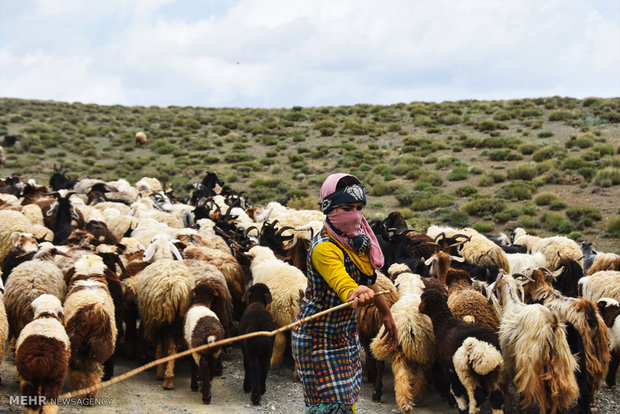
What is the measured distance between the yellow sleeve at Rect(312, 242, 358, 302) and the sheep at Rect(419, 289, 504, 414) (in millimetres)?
2624

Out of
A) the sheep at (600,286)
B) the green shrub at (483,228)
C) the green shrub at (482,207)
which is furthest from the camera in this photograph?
the green shrub at (482,207)

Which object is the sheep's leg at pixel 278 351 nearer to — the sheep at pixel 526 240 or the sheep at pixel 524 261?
the sheep at pixel 524 261

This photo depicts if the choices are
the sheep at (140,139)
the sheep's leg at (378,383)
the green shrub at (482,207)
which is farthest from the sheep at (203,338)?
the sheep at (140,139)

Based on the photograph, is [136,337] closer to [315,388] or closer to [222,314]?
[222,314]

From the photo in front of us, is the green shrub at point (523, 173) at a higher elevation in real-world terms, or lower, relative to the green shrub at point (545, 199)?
higher

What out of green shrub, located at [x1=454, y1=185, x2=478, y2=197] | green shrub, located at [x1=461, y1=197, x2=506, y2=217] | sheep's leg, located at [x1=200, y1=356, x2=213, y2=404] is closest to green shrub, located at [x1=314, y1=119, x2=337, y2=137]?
green shrub, located at [x1=454, y1=185, x2=478, y2=197]

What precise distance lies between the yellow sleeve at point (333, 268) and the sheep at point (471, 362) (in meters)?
2.62

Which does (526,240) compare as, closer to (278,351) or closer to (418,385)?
(418,385)

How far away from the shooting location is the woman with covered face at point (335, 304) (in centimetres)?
359

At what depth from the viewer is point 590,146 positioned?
2561 centimetres

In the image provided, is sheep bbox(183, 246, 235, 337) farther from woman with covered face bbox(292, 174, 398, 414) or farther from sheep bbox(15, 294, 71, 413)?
woman with covered face bbox(292, 174, 398, 414)

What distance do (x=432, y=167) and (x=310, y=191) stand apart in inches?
244

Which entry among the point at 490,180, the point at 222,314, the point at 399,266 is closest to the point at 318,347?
the point at 222,314

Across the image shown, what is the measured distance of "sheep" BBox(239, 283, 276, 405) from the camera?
6.43m
